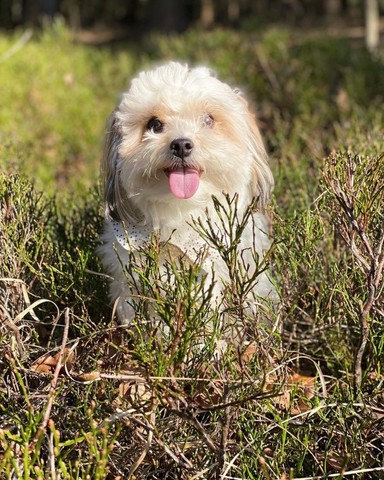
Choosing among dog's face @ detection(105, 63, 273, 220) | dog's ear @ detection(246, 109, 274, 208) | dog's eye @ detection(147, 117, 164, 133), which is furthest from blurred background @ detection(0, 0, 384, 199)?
dog's eye @ detection(147, 117, 164, 133)

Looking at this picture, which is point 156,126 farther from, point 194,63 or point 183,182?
point 194,63

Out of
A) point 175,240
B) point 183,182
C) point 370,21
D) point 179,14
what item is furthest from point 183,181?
point 179,14

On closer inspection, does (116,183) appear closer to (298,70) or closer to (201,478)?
(201,478)

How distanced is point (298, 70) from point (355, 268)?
5090mm

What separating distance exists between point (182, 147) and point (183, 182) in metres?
0.14

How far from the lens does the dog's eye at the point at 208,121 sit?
2721mm

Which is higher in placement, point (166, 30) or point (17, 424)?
point (166, 30)

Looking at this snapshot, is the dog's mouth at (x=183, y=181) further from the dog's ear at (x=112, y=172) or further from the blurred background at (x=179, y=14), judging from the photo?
the blurred background at (x=179, y=14)

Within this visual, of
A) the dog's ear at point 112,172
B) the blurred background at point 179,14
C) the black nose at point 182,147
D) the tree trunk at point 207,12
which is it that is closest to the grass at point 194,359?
the dog's ear at point 112,172

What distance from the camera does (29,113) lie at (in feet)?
22.9

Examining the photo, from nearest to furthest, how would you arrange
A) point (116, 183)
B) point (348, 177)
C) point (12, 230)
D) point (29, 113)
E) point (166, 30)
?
point (348, 177)
point (12, 230)
point (116, 183)
point (29, 113)
point (166, 30)

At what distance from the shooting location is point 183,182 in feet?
8.44

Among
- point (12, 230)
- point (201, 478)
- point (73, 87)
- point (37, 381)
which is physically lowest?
point (201, 478)

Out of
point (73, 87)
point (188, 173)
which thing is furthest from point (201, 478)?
point (73, 87)
